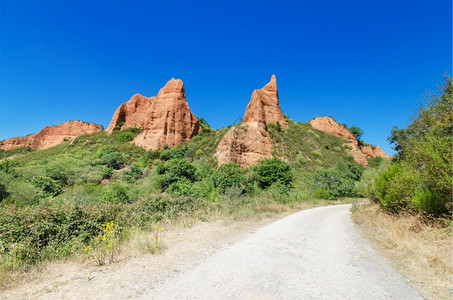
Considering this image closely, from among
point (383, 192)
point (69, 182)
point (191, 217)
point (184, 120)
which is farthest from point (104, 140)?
point (383, 192)

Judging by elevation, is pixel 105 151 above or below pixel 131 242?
above

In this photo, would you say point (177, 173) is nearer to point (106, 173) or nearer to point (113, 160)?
point (106, 173)

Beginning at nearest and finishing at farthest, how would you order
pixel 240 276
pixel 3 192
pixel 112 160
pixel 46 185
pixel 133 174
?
pixel 240 276 < pixel 3 192 < pixel 46 185 < pixel 133 174 < pixel 112 160

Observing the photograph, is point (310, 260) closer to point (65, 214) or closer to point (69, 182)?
point (65, 214)

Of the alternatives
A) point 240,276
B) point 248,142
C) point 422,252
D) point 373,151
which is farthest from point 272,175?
point 373,151

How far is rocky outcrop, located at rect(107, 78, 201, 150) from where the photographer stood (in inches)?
1833

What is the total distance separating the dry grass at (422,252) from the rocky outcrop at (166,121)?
43.1 meters

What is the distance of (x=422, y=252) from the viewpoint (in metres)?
5.05

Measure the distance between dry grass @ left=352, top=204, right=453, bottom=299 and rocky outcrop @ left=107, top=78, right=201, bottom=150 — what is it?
141ft

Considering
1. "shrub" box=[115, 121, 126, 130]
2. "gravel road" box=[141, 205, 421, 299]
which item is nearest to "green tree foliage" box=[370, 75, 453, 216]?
"gravel road" box=[141, 205, 421, 299]

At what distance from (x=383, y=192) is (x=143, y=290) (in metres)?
12.4

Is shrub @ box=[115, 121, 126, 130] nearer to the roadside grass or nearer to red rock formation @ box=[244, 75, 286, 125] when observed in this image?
red rock formation @ box=[244, 75, 286, 125]

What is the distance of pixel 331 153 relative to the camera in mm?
44344

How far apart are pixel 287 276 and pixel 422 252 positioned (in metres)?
3.81
